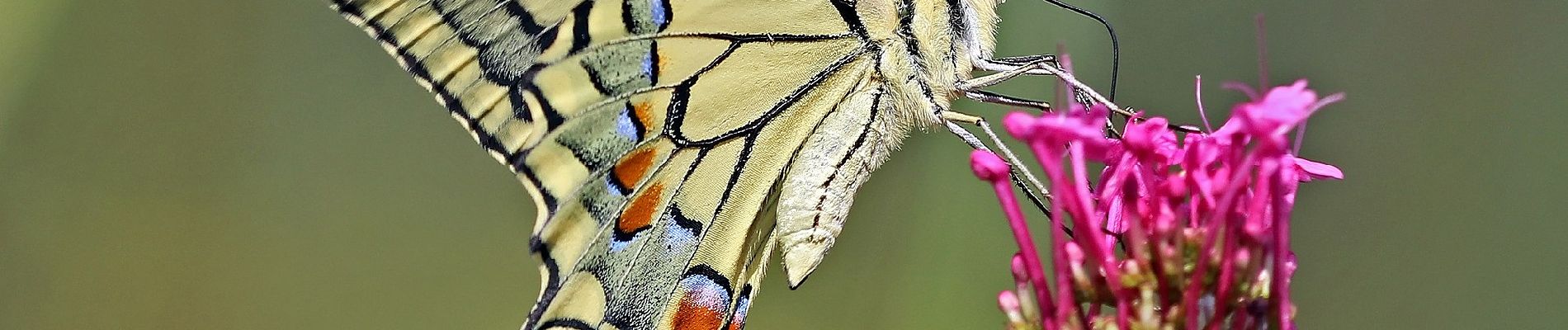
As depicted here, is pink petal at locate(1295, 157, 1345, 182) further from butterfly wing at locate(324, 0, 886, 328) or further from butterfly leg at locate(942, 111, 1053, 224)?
butterfly wing at locate(324, 0, 886, 328)

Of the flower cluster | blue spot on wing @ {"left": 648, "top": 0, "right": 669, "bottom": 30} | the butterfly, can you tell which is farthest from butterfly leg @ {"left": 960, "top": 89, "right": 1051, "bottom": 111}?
blue spot on wing @ {"left": 648, "top": 0, "right": 669, "bottom": 30}

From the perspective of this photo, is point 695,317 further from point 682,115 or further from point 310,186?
point 310,186

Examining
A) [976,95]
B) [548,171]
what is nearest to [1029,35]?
[976,95]

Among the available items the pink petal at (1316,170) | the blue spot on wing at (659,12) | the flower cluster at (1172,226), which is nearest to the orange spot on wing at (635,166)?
the blue spot on wing at (659,12)

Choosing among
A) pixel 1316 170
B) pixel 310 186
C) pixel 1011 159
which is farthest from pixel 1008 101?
pixel 310 186

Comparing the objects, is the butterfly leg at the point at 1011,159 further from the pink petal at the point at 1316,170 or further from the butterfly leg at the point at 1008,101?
the pink petal at the point at 1316,170

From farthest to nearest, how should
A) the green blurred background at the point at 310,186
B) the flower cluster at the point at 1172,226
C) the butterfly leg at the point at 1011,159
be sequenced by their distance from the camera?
the green blurred background at the point at 310,186, the butterfly leg at the point at 1011,159, the flower cluster at the point at 1172,226

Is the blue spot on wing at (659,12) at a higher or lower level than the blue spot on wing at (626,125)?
higher
